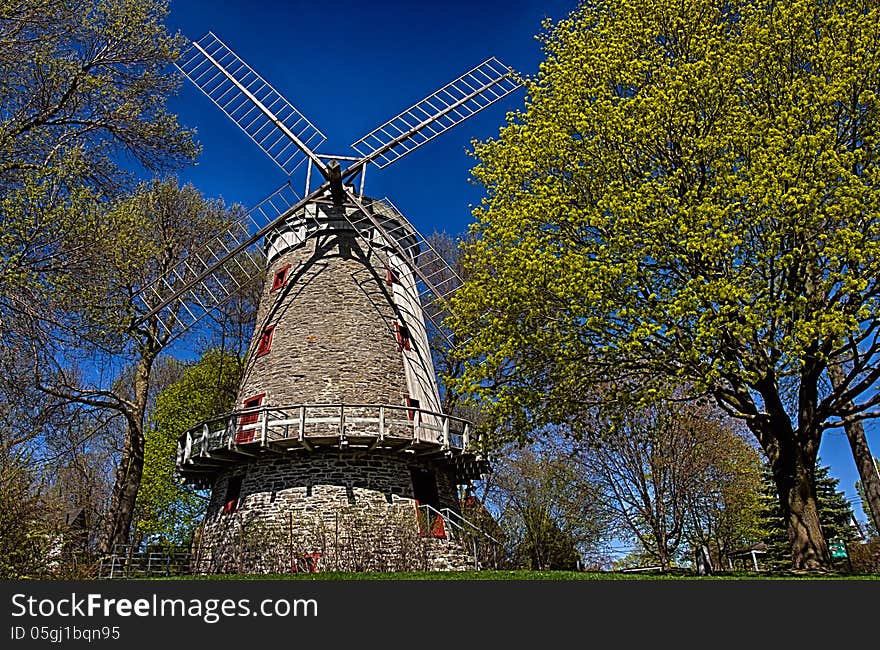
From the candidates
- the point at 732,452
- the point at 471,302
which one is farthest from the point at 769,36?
the point at 732,452

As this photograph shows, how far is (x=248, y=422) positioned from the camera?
19.5 meters

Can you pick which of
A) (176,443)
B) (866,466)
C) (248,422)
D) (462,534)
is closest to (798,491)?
(866,466)

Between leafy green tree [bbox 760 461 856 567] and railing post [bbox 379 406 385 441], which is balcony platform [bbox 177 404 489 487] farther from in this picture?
leafy green tree [bbox 760 461 856 567]

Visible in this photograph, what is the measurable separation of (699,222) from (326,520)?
12039mm

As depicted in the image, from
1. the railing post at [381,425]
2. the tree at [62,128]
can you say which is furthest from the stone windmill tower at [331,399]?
the tree at [62,128]

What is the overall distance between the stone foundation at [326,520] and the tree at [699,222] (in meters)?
5.22

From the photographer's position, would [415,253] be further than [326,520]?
Yes

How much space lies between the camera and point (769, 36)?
12.2 meters

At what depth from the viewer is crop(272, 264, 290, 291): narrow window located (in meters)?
22.5

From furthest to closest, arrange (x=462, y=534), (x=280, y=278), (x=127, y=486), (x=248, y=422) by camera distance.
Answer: (x=280, y=278) → (x=127, y=486) → (x=248, y=422) → (x=462, y=534)

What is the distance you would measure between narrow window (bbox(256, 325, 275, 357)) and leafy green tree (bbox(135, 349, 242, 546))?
7.63 metres

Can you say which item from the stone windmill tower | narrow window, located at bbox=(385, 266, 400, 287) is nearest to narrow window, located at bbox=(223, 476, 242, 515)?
the stone windmill tower

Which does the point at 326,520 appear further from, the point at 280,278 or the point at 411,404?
the point at 280,278

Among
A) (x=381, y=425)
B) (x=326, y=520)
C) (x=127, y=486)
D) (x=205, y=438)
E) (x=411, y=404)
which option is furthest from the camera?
(x=411, y=404)
